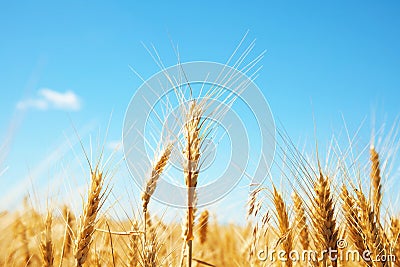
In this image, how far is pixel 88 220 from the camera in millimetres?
2572

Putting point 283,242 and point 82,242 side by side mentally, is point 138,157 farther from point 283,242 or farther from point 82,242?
point 283,242

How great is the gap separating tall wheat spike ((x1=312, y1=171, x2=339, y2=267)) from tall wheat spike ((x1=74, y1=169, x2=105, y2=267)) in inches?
56.4

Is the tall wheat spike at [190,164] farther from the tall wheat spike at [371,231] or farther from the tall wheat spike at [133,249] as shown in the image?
the tall wheat spike at [371,231]

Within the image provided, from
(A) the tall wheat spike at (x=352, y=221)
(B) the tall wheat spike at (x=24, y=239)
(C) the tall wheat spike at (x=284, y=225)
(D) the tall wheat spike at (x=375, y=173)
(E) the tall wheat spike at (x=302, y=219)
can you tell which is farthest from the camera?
(D) the tall wheat spike at (x=375, y=173)

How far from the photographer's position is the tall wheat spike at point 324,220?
2.88 metres

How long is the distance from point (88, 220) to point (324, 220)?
1.54 m

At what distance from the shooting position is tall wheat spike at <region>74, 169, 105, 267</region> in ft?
8.26

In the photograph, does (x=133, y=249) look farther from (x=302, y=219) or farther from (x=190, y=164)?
(x=302, y=219)

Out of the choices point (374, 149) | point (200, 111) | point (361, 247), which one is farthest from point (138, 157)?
point (374, 149)

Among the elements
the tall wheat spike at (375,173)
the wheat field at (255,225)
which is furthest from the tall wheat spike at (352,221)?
the tall wheat spike at (375,173)

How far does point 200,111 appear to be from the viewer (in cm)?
290

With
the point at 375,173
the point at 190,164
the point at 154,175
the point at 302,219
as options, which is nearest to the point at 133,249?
the point at 154,175

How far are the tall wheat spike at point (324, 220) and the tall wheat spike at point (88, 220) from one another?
143 cm

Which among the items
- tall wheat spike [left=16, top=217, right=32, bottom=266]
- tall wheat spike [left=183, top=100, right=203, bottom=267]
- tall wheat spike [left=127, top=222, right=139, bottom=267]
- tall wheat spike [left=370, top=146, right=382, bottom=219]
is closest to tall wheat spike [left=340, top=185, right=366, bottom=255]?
tall wheat spike [left=183, top=100, right=203, bottom=267]
